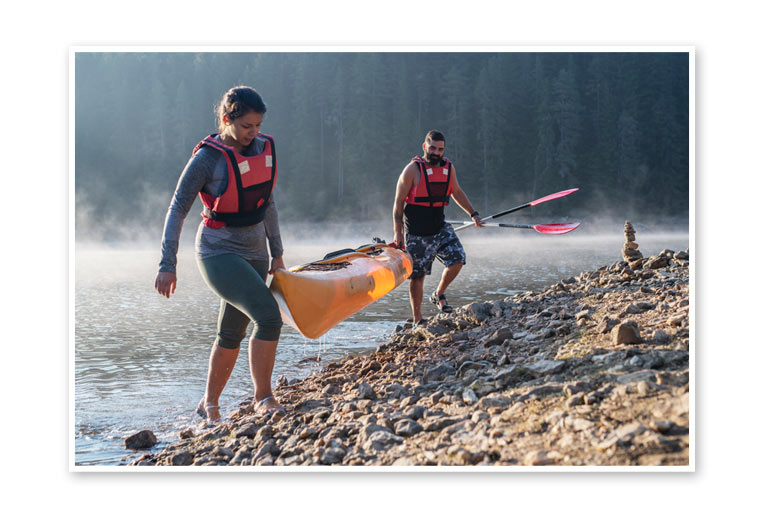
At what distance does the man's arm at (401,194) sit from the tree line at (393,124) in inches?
37.0

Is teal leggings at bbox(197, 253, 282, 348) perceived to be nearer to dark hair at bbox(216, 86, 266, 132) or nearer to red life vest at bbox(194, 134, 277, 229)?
red life vest at bbox(194, 134, 277, 229)

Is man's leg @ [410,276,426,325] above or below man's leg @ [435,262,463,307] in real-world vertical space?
below

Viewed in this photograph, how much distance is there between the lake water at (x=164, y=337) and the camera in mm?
3897

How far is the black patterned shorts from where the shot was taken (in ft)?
18.1

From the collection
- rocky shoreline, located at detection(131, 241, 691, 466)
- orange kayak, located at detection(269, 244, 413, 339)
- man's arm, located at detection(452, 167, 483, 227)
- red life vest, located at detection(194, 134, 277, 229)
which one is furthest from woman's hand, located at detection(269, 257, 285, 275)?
man's arm, located at detection(452, 167, 483, 227)

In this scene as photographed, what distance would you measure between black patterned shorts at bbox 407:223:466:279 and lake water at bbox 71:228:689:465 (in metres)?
0.79

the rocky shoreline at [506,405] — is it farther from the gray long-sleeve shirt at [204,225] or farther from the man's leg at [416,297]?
the man's leg at [416,297]

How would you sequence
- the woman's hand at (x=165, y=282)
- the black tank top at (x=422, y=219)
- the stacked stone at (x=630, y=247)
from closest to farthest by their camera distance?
the woman's hand at (x=165, y=282), the black tank top at (x=422, y=219), the stacked stone at (x=630, y=247)

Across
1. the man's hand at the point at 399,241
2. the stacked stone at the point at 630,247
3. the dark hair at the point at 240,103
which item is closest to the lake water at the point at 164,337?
the stacked stone at the point at 630,247

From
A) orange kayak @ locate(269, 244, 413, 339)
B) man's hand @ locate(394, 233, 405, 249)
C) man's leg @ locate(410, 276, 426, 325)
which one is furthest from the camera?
man's leg @ locate(410, 276, 426, 325)

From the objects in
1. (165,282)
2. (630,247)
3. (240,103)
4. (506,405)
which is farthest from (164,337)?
(630,247)
